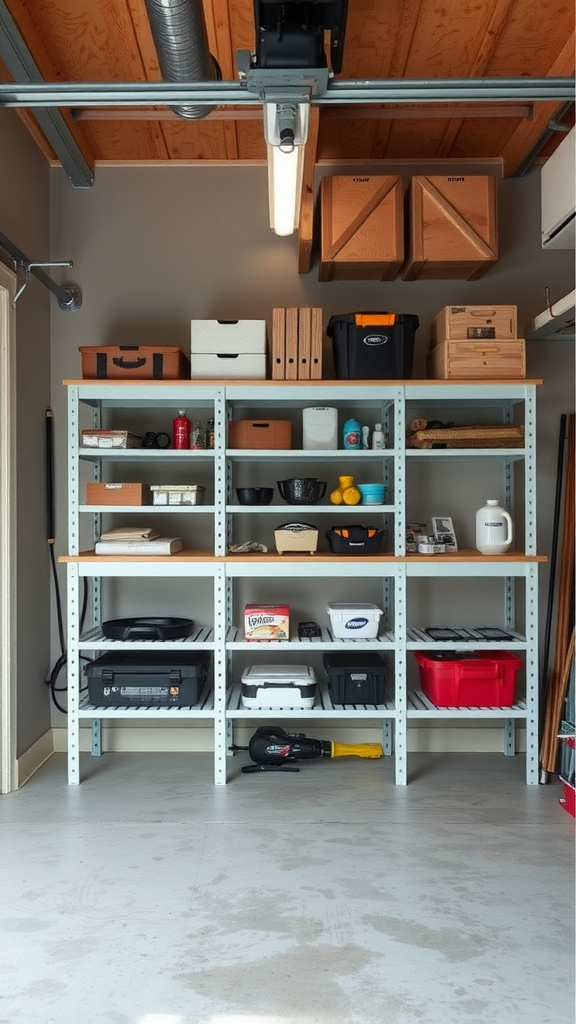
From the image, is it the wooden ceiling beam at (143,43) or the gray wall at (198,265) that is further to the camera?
the gray wall at (198,265)

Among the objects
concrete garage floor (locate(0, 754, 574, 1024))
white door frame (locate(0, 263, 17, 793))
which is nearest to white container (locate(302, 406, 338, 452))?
white door frame (locate(0, 263, 17, 793))

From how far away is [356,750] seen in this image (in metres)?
4.00

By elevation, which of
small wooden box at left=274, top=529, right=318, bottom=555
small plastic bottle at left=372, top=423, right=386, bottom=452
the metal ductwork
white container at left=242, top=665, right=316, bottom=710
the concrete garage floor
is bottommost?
the concrete garage floor

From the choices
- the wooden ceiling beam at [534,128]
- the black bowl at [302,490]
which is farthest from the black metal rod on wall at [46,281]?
the wooden ceiling beam at [534,128]

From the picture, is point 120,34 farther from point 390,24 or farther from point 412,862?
point 412,862

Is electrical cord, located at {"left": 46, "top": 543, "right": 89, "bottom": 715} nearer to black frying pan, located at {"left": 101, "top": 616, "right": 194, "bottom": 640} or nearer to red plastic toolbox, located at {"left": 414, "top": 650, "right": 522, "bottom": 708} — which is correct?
black frying pan, located at {"left": 101, "top": 616, "right": 194, "bottom": 640}

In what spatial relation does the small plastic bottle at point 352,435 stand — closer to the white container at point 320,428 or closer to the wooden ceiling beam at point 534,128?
the white container at point 320,428

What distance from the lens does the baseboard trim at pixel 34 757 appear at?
382 cm

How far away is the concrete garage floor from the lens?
2.15 metres

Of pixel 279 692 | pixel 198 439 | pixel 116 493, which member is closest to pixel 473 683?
pixel 279 692

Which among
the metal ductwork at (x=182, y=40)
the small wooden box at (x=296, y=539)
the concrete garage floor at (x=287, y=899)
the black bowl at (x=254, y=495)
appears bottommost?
the concrete garage floor at (x=287, y=899)

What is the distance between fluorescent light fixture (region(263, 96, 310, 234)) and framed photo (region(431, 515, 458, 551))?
5.83ft

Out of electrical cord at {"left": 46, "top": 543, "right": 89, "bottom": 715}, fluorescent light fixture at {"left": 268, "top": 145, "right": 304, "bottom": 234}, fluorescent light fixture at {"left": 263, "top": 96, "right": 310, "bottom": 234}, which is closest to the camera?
fluorescent light fixture at {"left": 263, "top": 96, "right": 310, "bottom": 234}

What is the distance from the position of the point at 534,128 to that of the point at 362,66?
37.1 inches
